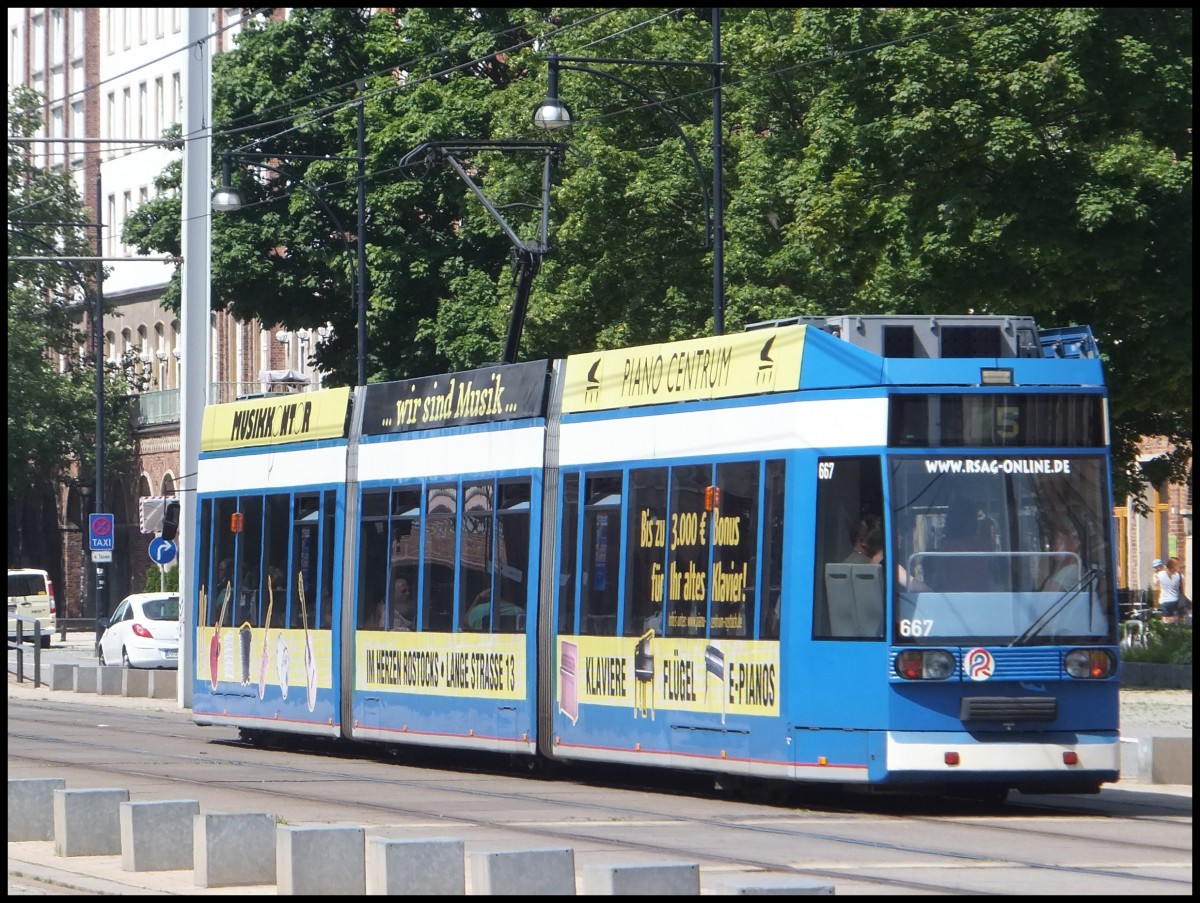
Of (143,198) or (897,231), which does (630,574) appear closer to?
(897,231)

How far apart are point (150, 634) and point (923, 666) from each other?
2698cm

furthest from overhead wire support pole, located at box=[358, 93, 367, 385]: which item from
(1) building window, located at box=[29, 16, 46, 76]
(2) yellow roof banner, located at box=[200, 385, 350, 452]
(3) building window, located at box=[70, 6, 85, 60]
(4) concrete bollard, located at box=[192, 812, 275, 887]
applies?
(1) building window, located at box=[29, 16, 46, 76]

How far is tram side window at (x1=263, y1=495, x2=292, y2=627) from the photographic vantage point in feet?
69.2

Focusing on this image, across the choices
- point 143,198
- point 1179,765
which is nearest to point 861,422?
point 1179,765

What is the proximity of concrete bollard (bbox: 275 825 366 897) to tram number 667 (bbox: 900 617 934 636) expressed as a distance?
4.79 metres

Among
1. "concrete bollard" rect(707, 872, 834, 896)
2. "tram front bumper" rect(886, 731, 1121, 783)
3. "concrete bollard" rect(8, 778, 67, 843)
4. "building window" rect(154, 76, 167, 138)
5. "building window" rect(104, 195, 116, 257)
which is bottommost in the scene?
"concrete bollard" rect(8, 778, 67, 843)

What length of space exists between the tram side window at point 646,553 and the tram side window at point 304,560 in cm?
483

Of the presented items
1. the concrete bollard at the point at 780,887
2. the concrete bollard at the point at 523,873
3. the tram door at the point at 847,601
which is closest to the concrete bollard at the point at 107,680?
the tram door at the point at 847,601

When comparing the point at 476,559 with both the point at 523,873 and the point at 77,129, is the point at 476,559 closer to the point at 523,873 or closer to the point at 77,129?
the point at 523,873

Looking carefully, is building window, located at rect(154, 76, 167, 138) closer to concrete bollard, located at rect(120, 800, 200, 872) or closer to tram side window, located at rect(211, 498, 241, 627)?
tram side window, located at rect(211, 498, 241, 627)

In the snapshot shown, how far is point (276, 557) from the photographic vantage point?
21250mm

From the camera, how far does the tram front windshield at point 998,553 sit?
47.0 feet

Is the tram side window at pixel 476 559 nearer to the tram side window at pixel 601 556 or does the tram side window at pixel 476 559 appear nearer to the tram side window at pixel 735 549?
the tram side window at pixel 601 556

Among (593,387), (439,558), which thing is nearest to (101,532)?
(439,558)
